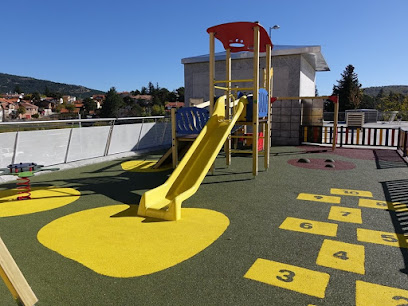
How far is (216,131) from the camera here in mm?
7461

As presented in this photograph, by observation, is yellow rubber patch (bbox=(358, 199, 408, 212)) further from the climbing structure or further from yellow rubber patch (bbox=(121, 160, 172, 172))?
yellow rubber patch (bbox=(121, 160, 172, 172))

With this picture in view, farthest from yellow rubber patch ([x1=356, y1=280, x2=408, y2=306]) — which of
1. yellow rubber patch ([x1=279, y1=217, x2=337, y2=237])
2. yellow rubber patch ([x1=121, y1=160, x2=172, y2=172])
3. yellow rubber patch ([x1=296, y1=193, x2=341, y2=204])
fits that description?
yellow rubber patch ([x1=121, y1=160, x2=172, y2=172])

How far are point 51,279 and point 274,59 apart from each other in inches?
560

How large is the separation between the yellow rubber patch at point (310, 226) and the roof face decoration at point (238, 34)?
5.20 metres

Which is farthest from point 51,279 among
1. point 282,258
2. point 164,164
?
point 164,164

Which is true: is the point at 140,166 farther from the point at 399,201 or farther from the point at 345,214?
the point at 399,201

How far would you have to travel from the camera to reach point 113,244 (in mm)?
3932

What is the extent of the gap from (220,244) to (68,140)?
747 centimetres

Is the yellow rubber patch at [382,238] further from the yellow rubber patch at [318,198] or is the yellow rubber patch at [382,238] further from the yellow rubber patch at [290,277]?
the yellow rubber patch at [318,198]

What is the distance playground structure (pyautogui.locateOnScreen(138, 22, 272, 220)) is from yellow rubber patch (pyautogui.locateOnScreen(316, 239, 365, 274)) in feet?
7.33

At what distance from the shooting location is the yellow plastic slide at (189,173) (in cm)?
492

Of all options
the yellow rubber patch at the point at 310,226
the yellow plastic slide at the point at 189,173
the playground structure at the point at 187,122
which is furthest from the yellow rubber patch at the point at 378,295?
the playground structure at the point at 187,122

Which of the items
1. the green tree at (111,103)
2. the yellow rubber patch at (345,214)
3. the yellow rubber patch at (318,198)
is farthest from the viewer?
the green tree at (111,103)

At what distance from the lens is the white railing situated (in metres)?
8.08
